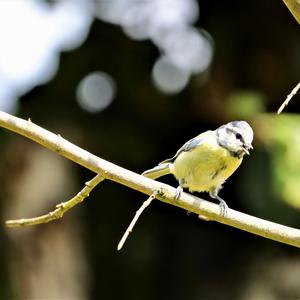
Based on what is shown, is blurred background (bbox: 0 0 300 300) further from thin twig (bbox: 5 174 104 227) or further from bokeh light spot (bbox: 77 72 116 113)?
thin twig (bbox: 5 174 104 227)

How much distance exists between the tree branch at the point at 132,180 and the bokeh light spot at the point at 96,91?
3595 millimetres

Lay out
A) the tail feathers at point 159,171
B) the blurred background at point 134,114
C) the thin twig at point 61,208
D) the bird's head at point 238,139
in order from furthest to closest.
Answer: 1. the blurred background at point 134,114
2. the tail feathers at point 159,171
3. the bird's head at point 238,139
4. the thin twig at point 61,208

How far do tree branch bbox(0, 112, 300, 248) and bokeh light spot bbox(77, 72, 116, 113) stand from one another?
142 inches

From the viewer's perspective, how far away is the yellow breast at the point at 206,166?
3.18 metres

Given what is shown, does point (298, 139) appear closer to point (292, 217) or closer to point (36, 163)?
point (292, 217)

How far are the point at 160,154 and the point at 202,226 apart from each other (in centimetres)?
82

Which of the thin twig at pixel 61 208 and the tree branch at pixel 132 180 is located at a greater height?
the tree branch at pixel 132 180

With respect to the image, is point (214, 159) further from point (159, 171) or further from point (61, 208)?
point (61, 208)

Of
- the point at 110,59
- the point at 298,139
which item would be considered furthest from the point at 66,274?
the point at 298,139

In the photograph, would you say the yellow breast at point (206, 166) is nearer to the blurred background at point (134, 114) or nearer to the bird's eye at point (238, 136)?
the bird's eye at point (238, 136)

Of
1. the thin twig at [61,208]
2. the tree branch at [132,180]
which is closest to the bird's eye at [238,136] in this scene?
the tree branch at [132,180]

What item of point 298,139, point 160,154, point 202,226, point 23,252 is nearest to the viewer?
point 298,139

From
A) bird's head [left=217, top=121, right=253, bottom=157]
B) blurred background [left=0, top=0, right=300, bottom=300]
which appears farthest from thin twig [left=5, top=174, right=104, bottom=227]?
blurred background [left=0, top=0, right=300, bottom=300]

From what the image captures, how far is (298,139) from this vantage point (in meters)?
4.30
